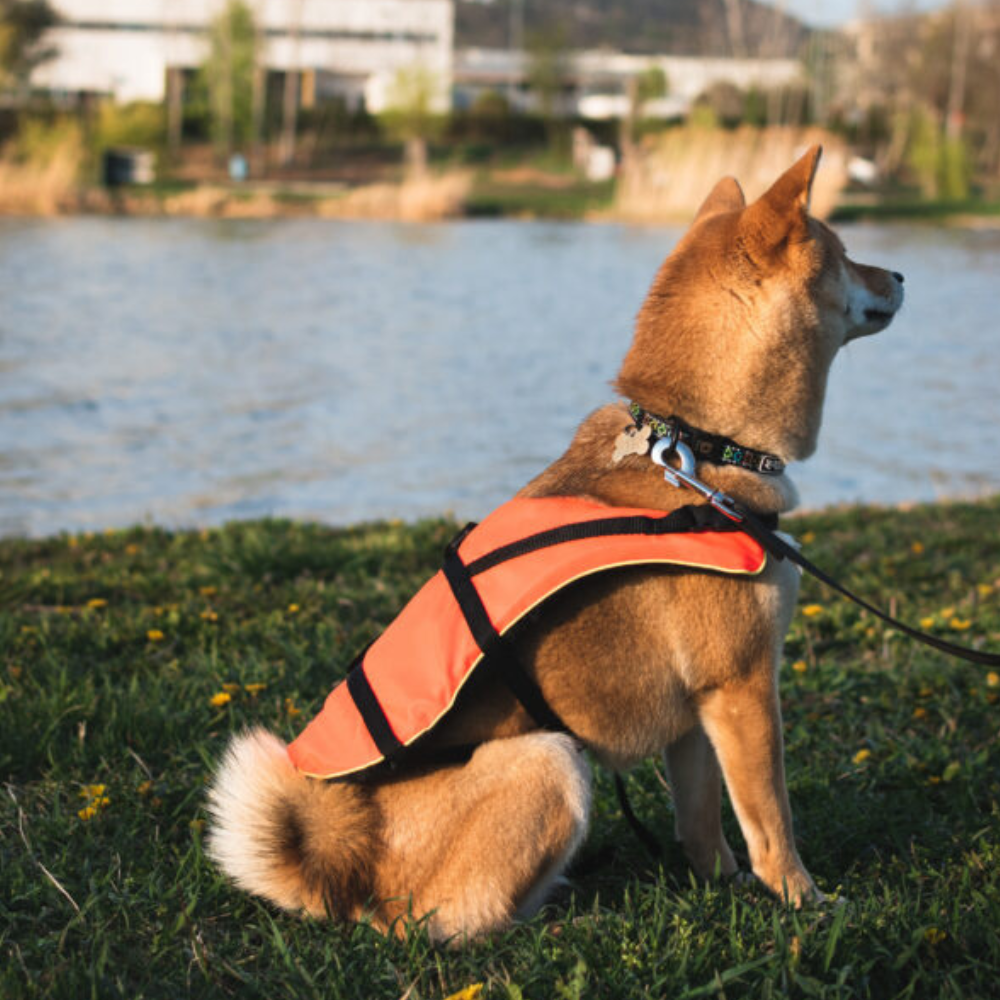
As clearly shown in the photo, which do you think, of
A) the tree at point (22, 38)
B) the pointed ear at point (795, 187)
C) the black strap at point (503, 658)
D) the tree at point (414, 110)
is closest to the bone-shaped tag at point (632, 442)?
the black strap at point (503, 658)

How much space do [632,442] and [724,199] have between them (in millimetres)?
941

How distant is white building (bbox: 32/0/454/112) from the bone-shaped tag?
247 ft

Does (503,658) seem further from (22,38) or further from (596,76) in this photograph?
(596,76)

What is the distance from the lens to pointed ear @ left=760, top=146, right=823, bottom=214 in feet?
9.83

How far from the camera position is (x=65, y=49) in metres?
73.0

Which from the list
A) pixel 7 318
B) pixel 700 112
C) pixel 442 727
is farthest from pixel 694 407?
pixel 700 112

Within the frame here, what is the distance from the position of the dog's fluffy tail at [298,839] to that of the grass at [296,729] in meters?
0.09

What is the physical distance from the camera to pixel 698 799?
331 centimetres

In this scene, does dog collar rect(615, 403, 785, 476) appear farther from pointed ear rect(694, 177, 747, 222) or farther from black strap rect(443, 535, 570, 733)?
pointed ear rect(694, 177, 747, 222)

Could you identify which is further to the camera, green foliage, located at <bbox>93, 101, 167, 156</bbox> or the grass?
green foliage, located at <bbox>93, 101, 167, 156</bbox>

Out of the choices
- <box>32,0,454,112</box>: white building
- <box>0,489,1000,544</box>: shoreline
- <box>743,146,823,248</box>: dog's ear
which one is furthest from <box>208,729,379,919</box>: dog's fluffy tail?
<box>32,0,454,112</box>: white building

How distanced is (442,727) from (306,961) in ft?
1.94

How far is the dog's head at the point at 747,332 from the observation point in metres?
3.15

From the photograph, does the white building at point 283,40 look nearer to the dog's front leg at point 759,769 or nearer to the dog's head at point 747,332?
the dog's head at point 747,332
